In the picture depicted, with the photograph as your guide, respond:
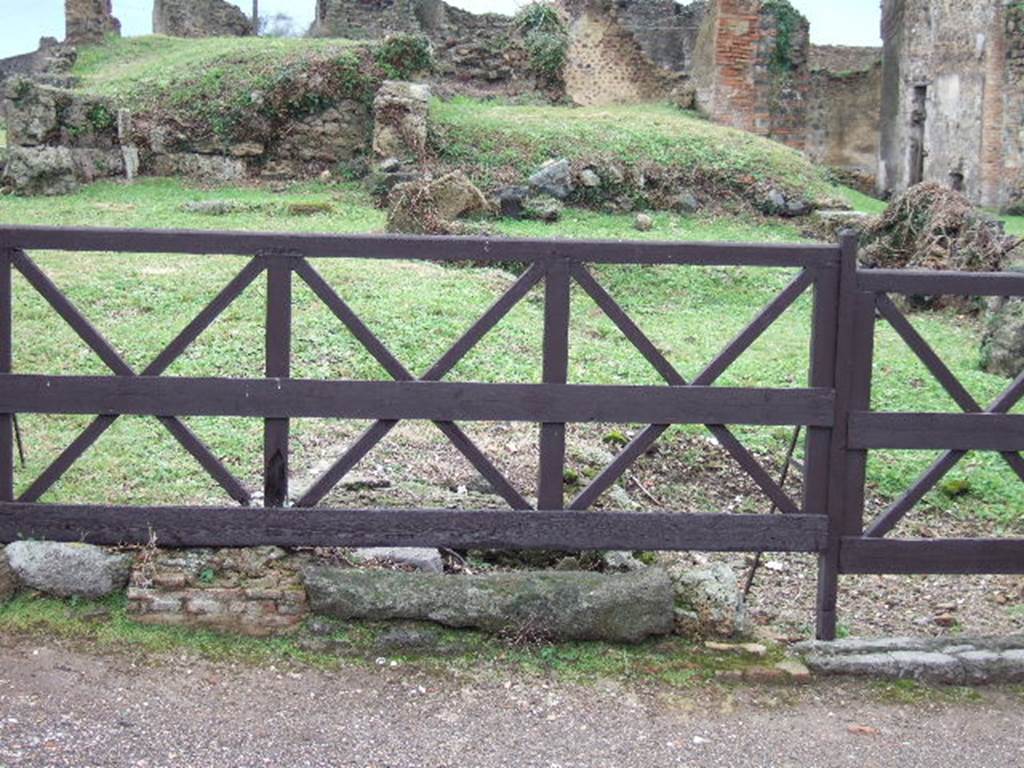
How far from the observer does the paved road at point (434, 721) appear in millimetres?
3938

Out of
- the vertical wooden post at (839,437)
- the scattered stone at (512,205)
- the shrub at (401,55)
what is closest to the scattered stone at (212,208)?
the scattered stone at (512,205)

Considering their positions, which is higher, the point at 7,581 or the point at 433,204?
the point at 433,204

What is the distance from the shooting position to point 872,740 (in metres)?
4.21

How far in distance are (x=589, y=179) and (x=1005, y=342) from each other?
6979 millimetres

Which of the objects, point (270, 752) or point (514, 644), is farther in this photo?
point (514, 644)

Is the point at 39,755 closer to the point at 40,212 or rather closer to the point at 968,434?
the point at 968,434

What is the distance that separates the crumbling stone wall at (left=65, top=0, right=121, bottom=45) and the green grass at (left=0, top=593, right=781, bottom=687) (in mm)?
21777

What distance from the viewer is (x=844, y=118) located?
1156 inches

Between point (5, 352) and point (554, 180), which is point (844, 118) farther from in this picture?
point (5, 352)

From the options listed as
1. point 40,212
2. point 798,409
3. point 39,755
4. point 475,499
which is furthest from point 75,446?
point 40,212

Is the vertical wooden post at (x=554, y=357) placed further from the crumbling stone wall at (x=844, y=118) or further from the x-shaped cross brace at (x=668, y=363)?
the crumbling stone wall at (x=844, y=118)

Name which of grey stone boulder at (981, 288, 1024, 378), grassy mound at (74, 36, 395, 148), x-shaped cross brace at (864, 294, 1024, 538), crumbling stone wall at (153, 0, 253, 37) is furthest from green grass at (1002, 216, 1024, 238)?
crumbling stone wall at (153, 0, 253, 37)

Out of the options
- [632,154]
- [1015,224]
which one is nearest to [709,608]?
[632,154]

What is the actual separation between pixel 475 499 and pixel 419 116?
1203 centimetres
